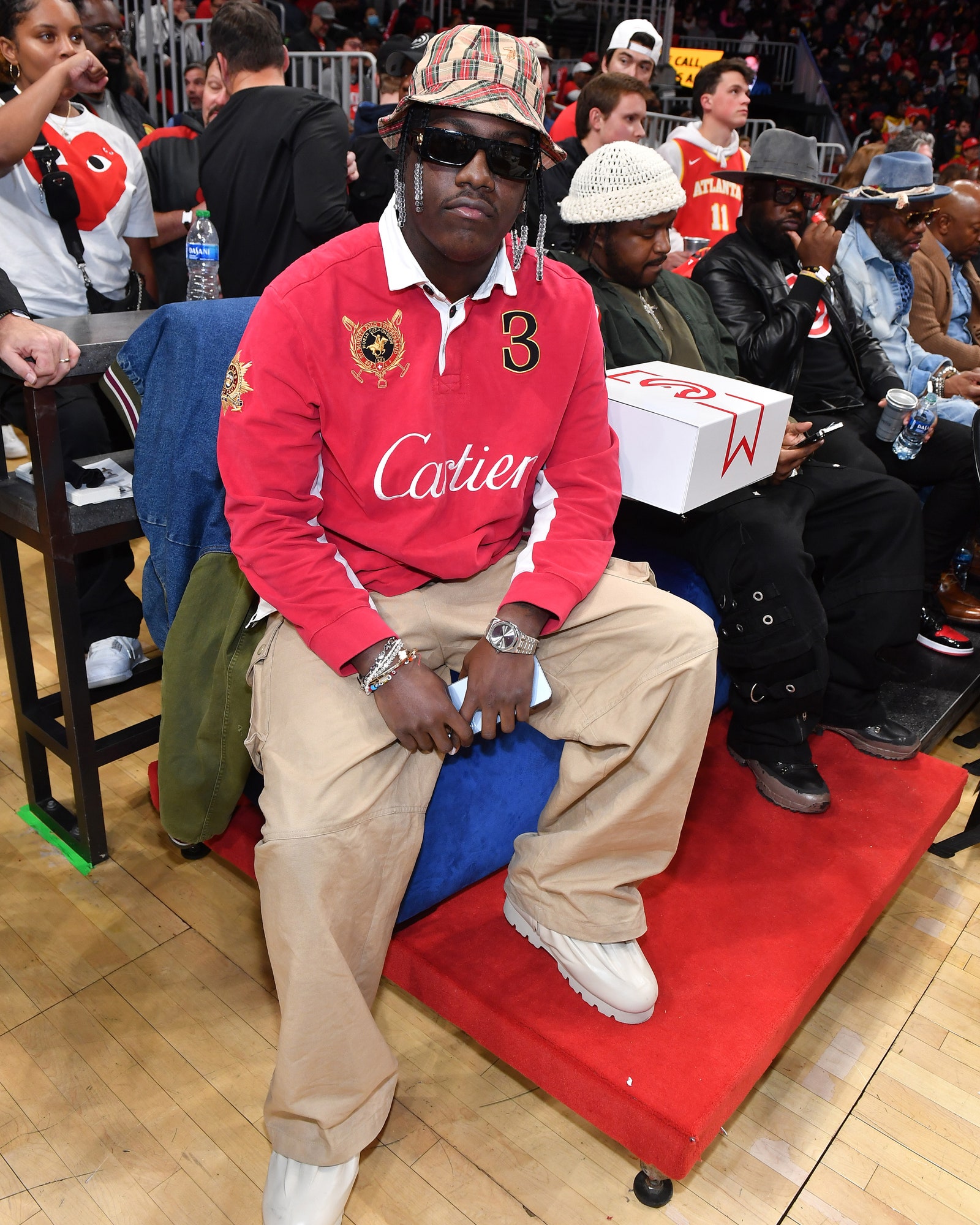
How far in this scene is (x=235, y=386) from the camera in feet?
5.06

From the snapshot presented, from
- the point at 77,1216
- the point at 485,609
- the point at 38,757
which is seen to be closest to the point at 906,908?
the point at 485,609

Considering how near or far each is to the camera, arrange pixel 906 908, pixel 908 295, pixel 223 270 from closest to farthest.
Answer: pixel 906 908, pixel 223 270, pixel 908 295

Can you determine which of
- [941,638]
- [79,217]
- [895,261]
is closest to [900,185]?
[895,261]

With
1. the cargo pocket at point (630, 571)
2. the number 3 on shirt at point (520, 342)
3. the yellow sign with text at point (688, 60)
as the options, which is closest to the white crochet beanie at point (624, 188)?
the number 3 on shirt at point (520, 342)

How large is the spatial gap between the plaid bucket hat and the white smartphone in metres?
0.85

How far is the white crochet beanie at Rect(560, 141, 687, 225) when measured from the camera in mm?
2355

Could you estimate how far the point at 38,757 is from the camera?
7.77 feet

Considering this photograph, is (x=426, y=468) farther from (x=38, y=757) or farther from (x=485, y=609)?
(x=38, y=757)

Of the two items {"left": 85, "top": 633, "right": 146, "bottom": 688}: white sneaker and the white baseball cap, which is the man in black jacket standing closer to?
{"left": 85, "top": 633, "right": 146, "bottom": 688}: white sneaker

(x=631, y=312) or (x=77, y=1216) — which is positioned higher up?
(x=631, y=312)

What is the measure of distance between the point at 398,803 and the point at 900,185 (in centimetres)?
311

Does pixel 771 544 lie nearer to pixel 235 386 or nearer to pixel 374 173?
pixel 235 386

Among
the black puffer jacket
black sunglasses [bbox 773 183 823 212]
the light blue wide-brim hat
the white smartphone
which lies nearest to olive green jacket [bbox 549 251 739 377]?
the black puffer jacket

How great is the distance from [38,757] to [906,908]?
Result: 2057mm
